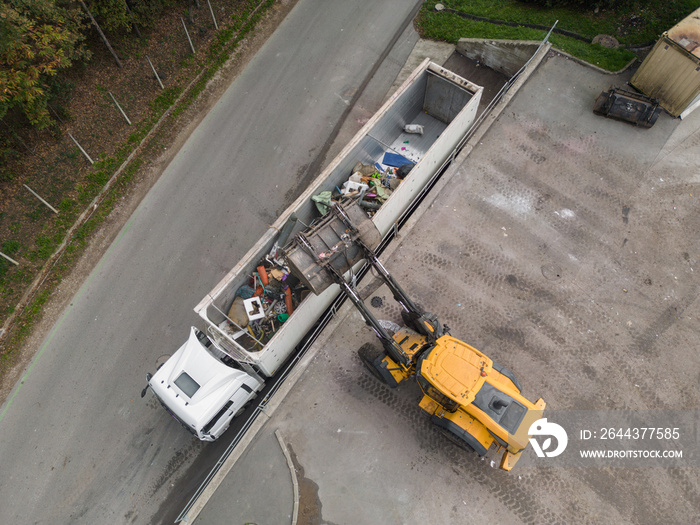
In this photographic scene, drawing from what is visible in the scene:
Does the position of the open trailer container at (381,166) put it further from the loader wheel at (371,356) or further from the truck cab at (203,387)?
the loader wheel at (371,356)

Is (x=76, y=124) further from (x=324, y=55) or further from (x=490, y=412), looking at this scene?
(x=490, y=412)

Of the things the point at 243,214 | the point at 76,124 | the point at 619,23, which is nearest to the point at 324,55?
the point at 243,214

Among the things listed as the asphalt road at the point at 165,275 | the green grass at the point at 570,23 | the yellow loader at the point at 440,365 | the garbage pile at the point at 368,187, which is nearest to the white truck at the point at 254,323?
the garbage pile at the point at 368,187

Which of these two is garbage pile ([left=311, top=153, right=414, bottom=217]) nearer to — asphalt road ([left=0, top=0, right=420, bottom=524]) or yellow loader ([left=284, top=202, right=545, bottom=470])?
yellow loader ([left=284, top=202, right=545, bottom=470])

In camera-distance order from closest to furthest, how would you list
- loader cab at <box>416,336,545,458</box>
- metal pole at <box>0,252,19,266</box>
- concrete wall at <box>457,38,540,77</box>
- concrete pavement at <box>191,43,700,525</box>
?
loader cab at <box>416,336,545,458</box> < concrete pavement at <box>191,43,700,525</box> < metal pole at <box>0,252,19,266</box> < concrete wall at <box>457,38,540,77</box>

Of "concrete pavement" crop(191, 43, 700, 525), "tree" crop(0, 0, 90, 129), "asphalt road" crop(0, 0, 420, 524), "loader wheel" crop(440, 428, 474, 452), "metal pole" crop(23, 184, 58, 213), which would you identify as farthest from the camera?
"metal pole" crop(23, 184, 58, 213)

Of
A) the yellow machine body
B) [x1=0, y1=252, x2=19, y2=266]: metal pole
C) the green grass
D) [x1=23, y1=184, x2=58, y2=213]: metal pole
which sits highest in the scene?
the green grass

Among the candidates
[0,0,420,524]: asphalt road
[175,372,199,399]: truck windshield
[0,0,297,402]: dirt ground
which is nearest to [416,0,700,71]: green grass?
[0,0,420,524]: asphalt road
